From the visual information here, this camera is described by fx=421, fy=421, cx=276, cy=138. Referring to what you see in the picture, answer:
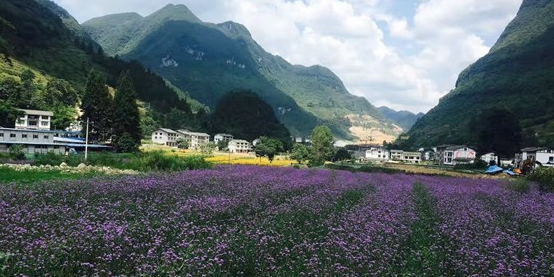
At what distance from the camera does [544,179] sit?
25641 millimetres

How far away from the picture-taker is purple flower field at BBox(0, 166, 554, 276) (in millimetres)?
6270

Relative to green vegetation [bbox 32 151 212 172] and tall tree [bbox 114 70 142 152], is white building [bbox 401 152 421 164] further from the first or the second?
green vegetation [bbox 32 151 212 172]

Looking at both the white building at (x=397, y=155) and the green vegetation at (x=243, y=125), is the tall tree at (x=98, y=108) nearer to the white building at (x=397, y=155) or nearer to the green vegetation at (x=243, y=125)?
the green vegetation at (x=243, y=125)

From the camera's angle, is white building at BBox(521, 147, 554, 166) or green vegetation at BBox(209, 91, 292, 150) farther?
green vegetation at BBox(209, 91, 292, 150)

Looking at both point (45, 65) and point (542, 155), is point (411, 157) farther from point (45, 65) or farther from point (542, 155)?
point (45, 65)

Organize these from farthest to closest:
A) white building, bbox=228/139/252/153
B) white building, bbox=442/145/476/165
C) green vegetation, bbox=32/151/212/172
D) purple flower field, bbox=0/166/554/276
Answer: white building, bbox=228/139/252/153 → white building, bbox=442/145/476/165 → green vegetation, bbox=32/151/212/172 → purple flower field, bbox=0/166/554/276

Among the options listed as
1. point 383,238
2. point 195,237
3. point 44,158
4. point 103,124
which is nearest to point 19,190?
point 195,237

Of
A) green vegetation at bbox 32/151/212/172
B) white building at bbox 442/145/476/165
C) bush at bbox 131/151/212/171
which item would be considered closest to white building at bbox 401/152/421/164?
white building at bbox 442/145/476/165

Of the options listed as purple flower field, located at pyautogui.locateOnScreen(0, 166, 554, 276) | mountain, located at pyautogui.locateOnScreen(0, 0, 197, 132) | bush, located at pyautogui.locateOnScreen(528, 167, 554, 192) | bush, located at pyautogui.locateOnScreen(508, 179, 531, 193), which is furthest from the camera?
mountain, located at pyautogui.locateOnScreen(0, 0, 197, 132)

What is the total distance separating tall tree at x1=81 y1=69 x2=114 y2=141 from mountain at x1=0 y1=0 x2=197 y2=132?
28641 mm

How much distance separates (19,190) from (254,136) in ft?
548

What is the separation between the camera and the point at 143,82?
192250mm

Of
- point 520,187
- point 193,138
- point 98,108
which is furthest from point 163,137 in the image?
point 520,187

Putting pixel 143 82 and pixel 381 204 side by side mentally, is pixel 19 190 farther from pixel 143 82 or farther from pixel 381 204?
pixel 143 82
